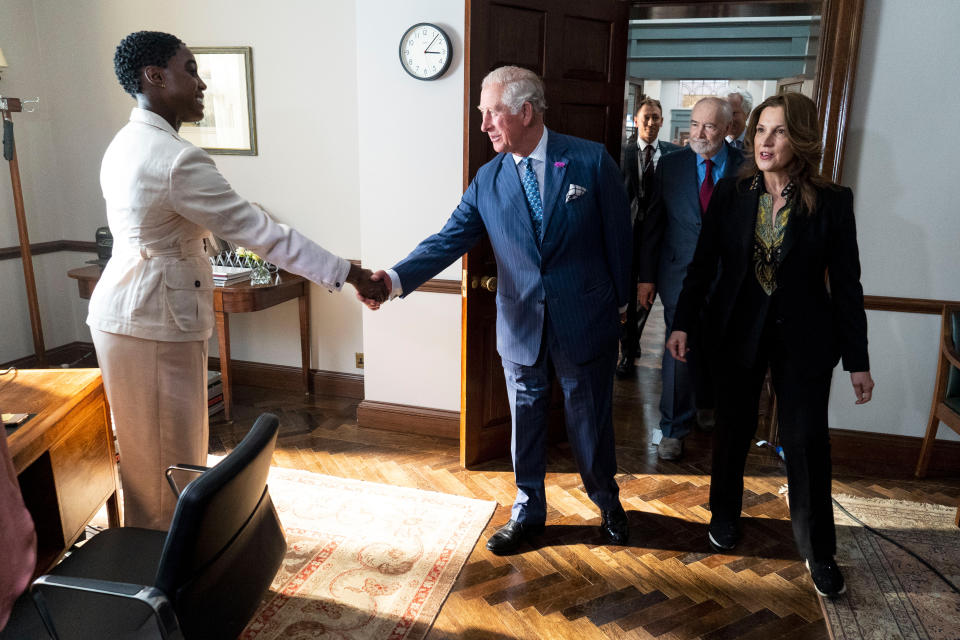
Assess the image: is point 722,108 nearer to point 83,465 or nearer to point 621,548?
point 621,548

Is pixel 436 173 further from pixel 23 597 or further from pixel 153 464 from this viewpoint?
pixel 23 597

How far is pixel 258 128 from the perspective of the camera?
4.27 m

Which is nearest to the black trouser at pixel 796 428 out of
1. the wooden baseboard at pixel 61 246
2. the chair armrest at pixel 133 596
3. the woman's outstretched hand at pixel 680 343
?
the woman's outstretched hand at pixel 680 343

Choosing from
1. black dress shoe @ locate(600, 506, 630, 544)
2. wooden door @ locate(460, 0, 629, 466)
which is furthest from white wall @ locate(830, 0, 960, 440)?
black dress shoe @ locate(600, 506, 630, 544)

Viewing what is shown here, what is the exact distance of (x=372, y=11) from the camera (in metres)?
3.53

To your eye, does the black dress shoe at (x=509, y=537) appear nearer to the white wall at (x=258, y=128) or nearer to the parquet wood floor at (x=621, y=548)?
the parquet wood floor at (x=621, y=548)

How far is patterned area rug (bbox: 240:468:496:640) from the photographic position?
7.56ft

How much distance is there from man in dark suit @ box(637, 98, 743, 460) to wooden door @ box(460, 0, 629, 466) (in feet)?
1.16

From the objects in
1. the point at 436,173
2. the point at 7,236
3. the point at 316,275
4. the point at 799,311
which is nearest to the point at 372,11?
the point at 436,173

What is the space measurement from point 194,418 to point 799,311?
6.49 feet

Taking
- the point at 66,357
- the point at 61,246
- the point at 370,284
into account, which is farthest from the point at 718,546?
the point at 61,246

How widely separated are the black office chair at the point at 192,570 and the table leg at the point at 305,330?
2496 millimetres

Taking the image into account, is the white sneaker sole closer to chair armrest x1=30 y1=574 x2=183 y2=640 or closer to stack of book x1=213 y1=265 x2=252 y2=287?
chair armrest x1=30 y1=574 x2=183 y2=640

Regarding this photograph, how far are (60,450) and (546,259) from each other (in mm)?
1616
